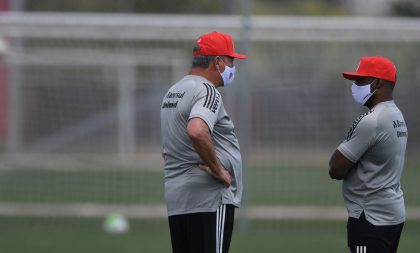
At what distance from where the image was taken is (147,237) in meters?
12.0

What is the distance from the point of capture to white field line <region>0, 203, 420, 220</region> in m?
13.5

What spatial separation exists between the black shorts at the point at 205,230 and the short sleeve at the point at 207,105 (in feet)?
2.03

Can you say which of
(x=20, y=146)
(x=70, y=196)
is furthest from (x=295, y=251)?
(x=20, y=146)

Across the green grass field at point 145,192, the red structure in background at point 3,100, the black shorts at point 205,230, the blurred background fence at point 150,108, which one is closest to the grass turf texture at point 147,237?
the green grass field at point 145,192

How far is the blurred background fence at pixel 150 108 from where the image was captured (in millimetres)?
13266

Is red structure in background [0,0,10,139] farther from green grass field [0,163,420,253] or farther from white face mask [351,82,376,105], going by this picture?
white face mask [351,82,376,105]

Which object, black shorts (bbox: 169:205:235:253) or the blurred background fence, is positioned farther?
the blurred background fence

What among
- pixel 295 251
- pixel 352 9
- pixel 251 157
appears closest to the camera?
pixel 295 251

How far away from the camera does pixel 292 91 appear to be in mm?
13641

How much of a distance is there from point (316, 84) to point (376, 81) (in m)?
7.32

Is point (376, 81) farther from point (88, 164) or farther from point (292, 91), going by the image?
point (88, 164)

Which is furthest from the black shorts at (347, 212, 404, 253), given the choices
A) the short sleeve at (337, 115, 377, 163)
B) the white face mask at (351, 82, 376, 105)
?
the white face mask at (351, 82, 376, 105)

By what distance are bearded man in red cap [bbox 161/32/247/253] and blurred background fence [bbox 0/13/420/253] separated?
609 centimetres

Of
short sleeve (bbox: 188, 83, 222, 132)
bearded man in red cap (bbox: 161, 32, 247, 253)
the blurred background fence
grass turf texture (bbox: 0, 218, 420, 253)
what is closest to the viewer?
short sleeve (bbox: 188, 83, 222, 132)
